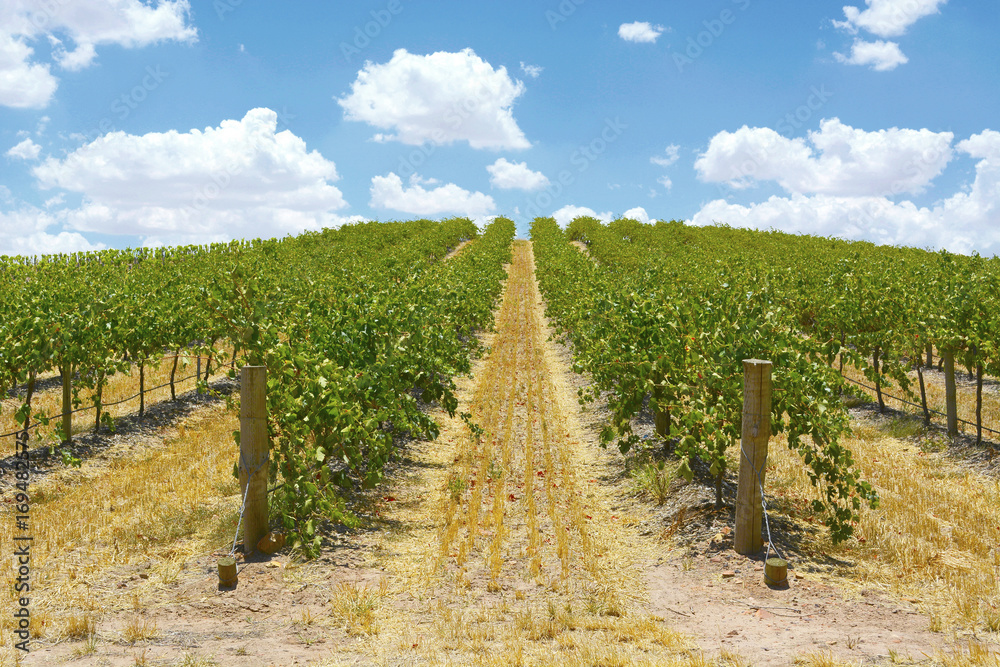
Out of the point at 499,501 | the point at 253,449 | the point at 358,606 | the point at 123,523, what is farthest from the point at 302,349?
the point at 499,501

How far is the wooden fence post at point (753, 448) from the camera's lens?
673 centimetres

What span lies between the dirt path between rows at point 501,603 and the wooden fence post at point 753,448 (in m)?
0.30

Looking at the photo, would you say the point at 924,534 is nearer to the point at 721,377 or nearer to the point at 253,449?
the point at 721,377

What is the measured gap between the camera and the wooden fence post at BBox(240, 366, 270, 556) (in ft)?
21.8

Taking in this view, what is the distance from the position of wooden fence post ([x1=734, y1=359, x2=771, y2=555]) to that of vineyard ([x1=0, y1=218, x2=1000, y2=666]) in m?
0.32

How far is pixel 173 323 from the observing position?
46.2 feet

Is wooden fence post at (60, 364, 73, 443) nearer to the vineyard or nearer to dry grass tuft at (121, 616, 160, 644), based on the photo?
the vineyard

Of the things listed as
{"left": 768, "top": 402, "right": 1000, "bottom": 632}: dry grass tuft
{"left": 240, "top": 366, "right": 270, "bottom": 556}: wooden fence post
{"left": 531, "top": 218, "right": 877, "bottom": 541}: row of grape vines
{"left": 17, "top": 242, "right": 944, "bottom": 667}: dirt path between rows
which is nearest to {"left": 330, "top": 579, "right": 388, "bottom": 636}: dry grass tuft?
{"left": 17, "top": 242, "right": 944, "bottom": 667}: dirt path between rows

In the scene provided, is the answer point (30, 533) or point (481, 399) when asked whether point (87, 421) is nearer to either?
point (30, 533)

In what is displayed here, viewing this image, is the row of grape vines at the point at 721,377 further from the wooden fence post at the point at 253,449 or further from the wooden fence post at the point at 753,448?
the wooden fence post at the point at 253,449

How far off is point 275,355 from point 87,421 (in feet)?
28.0

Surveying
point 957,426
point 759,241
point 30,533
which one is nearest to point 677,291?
point 957,426

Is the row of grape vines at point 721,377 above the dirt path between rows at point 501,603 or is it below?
above

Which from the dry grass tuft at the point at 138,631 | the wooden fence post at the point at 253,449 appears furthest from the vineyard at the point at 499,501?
the wooden fence post at the point at 253,449
